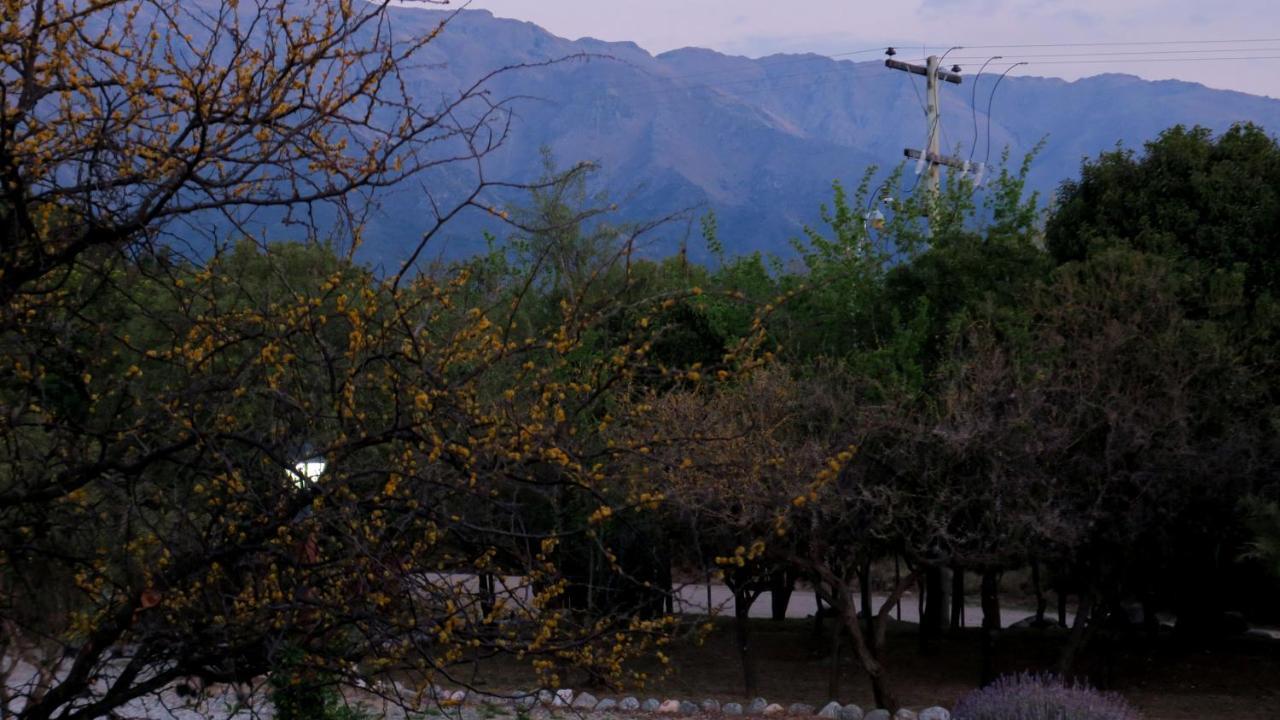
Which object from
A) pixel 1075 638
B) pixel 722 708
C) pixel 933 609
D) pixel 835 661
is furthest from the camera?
pixel 933 609

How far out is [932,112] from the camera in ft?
98.2

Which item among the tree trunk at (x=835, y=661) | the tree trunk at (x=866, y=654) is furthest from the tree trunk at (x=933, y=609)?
the tree trunk at (x=866, y=654)

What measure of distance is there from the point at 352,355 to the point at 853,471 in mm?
12414

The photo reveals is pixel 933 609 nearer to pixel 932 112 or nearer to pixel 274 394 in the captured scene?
pixel 932 112

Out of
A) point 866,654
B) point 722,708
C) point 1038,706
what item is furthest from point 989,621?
point 1038,706

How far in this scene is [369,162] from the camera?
16.2 feet

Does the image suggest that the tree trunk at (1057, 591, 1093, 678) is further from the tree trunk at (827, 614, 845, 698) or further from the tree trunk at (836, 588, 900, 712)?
the tree trunk at (827, 614, 845, 698)

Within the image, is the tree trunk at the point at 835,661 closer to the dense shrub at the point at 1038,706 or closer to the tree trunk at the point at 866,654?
the tree trunk at the point at 866,654

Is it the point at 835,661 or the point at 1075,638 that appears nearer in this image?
the point at 1075,638

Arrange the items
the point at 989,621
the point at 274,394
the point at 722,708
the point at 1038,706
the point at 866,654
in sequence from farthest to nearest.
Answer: the point at 989,621 < the point at 722,708 < the point at 866,654 < the point at 1038,706 < the point at 274,394

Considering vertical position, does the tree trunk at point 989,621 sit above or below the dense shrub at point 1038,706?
above

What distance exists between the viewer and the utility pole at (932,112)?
29359mm

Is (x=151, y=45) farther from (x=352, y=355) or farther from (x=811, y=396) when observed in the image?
(x=811, y=396)

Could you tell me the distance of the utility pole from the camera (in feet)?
96.3
